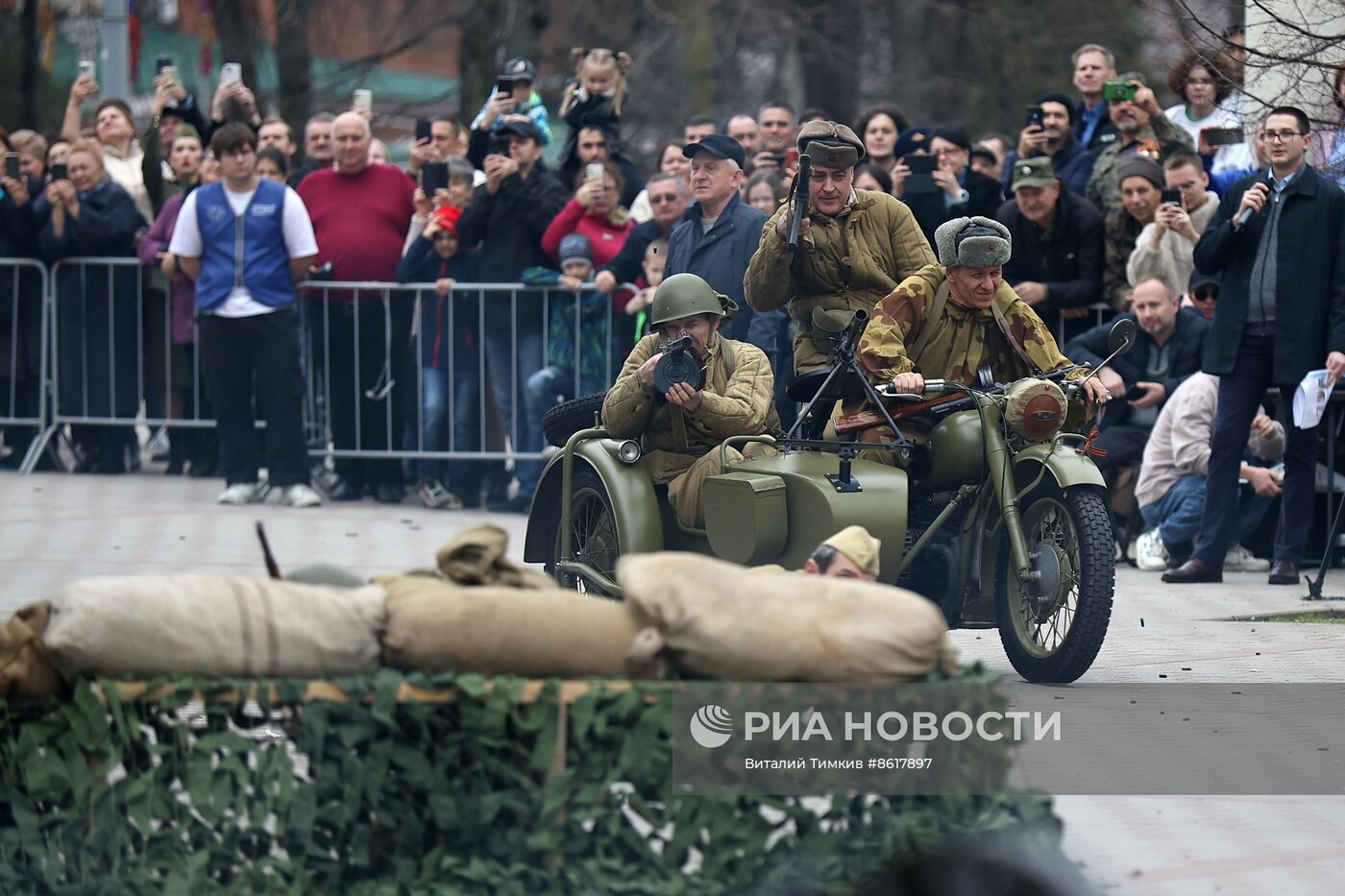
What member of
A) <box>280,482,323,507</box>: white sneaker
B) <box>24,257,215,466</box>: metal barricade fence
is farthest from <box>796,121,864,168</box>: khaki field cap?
<box>24,257,215,466</box>: metal barricade fence

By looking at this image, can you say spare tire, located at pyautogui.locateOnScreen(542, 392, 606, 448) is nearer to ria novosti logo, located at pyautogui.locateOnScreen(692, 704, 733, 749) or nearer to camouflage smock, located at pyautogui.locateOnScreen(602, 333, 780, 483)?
camouflage smock, located at pyautogui.locateOnScreen(602, 333, 780, 483)

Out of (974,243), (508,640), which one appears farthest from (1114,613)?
(508,640)

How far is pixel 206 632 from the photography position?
188 inches

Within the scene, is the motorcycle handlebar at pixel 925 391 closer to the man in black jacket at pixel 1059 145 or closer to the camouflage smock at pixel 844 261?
the camouflage smock at pixel 844 261

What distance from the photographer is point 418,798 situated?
4723 mm

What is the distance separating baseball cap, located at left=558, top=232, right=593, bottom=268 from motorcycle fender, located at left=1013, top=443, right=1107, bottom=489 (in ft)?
18.0

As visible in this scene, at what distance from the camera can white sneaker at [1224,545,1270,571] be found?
39.0ft

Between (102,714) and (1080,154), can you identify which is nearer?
(102,714)

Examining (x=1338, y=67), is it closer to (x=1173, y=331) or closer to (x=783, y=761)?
(x=1173, y=331)

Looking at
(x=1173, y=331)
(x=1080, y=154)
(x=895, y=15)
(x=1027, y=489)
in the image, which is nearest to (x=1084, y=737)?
(x=1027, y=489)

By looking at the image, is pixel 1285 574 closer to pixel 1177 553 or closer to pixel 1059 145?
pixel 1177 553

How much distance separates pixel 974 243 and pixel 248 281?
20.7ft

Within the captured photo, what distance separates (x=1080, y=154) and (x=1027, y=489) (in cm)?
548

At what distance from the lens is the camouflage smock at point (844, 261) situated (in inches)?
369
